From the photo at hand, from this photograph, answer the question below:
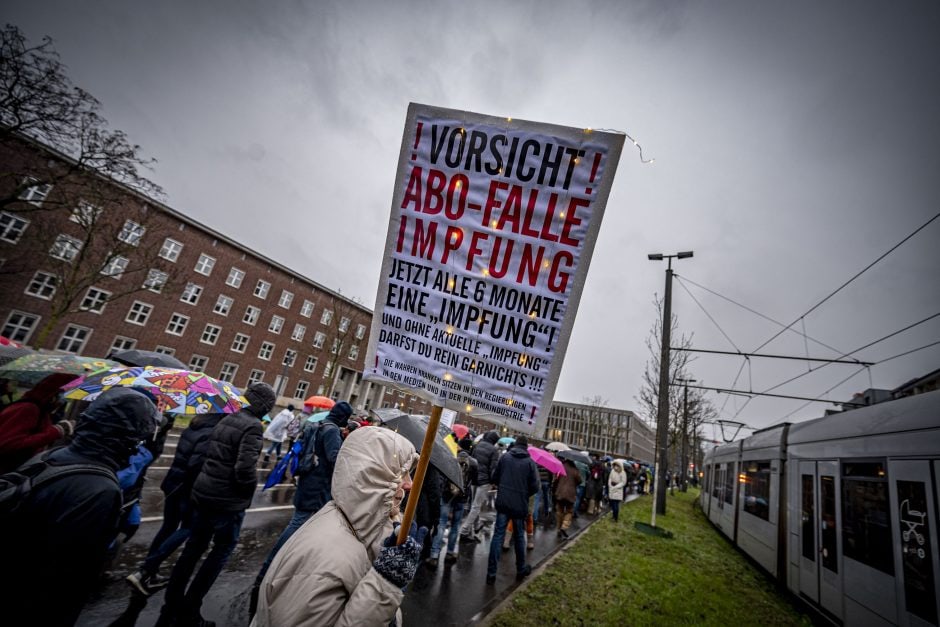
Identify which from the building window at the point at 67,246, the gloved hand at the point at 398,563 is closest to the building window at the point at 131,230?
the building window at the point at 67,246

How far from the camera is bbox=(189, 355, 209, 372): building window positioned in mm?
30953

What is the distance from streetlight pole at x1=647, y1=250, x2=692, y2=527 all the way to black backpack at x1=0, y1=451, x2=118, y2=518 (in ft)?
47.8

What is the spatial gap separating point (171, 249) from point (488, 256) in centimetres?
3720

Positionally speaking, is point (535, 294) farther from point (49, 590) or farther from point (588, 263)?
point (49, 590)

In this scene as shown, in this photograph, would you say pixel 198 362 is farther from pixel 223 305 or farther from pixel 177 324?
pixel 223 305

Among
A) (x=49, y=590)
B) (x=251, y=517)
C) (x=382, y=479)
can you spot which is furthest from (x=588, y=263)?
(x=251, y=517)

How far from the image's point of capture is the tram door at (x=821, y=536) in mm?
5672

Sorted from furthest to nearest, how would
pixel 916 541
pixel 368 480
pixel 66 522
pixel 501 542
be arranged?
pixel 501 542
pixel 916 541
pixel 66 522
pixel 368 480

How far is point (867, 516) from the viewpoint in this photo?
16.6 ft

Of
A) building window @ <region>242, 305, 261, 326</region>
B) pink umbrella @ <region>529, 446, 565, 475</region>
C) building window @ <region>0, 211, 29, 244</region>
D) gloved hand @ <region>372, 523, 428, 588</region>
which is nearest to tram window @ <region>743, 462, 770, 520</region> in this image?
pink umbrella @ <region>529, 446, 565, 475</region>

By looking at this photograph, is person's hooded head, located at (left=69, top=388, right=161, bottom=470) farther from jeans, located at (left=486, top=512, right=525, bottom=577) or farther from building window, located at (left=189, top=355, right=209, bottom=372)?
building window, located at (left=189, top=355, right=209, bottom=372)

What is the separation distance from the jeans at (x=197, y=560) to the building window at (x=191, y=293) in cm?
3478

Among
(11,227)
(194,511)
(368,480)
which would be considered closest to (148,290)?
(11,227)

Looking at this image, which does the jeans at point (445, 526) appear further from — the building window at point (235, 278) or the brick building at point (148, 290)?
the building window at point (235, 278)
